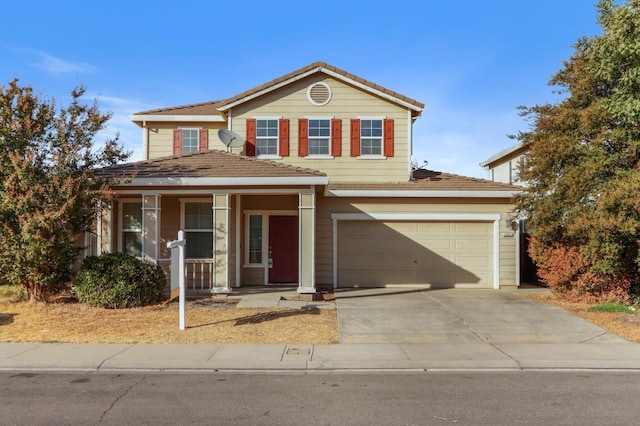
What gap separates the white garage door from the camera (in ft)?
48.8

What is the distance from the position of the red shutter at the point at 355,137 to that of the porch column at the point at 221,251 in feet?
16.6

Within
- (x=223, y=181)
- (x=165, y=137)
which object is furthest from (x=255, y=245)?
(x=165, y=137)

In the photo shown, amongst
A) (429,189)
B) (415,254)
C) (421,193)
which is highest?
(429,189)

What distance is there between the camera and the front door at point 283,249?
1487 centimetres

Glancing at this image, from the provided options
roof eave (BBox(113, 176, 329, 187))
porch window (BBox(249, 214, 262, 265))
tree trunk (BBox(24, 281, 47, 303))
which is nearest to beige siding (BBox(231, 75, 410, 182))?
porch window (BBox(249, 214, 262, 265))

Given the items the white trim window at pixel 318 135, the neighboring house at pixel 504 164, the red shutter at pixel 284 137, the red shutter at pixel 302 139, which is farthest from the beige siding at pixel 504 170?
the red shutter at pixel 284 137

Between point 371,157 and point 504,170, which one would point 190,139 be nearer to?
point 371,157

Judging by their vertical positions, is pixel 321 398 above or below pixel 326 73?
below

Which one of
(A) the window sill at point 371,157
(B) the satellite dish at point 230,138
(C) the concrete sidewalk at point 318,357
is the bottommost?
(C) the concrete sidewalk at point 318,357

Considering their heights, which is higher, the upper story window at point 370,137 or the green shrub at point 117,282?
the upper story window at point 370,137

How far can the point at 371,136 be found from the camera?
618 inches

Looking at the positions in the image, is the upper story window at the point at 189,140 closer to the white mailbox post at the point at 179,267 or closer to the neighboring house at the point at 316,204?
the neighboring house at the point at 316,204

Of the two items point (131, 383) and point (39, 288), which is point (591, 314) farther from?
point (39, 288)

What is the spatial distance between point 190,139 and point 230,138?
13.4 feet
